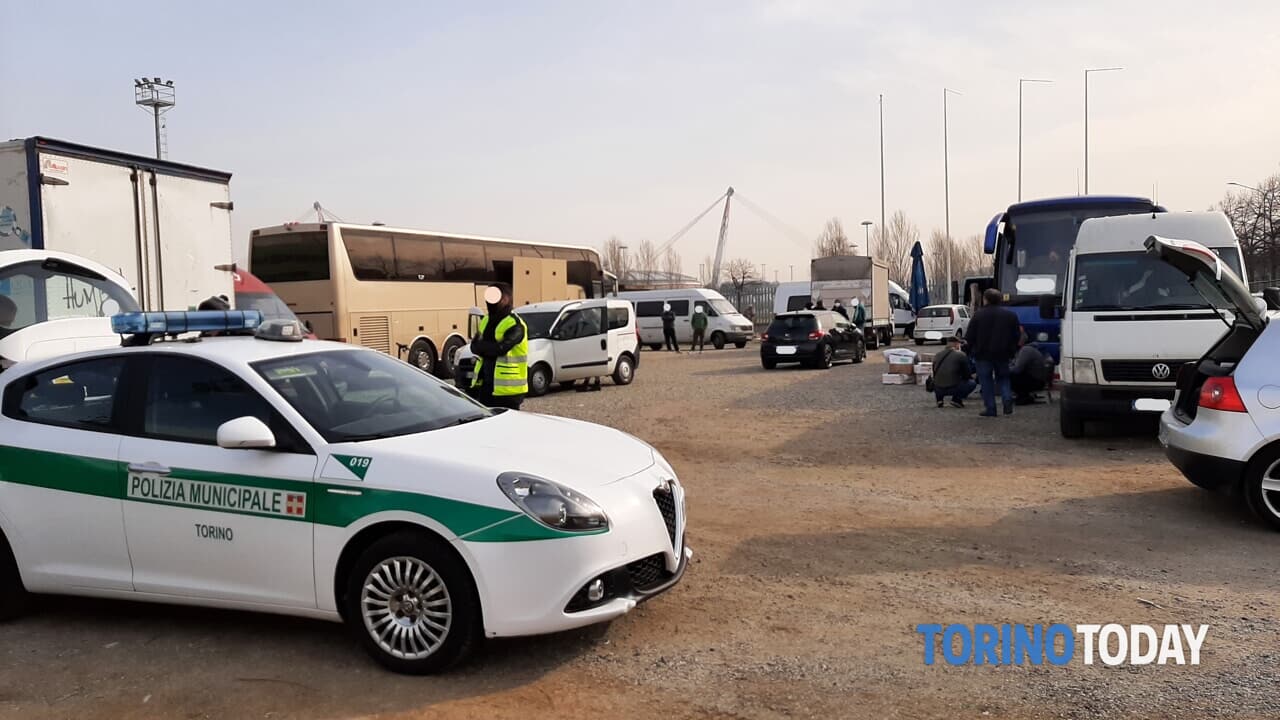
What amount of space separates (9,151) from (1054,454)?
11.5 m

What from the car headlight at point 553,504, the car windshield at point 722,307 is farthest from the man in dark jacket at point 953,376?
the car windshield at point 722,307

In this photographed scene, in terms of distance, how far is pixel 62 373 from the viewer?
5441 mm

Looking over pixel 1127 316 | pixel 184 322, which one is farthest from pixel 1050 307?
pixel 184 322

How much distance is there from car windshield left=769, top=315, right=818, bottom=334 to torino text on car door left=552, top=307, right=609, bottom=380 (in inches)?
231

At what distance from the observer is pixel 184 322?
5.72 m

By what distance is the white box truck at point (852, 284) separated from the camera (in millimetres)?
33312

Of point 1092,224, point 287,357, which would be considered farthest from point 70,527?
point 1092,224

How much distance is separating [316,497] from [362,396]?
0.83 metres

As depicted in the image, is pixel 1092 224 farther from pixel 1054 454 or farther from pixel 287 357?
pixel 287 357

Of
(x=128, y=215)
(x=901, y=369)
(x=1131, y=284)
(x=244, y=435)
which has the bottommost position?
(x=901, y=369)

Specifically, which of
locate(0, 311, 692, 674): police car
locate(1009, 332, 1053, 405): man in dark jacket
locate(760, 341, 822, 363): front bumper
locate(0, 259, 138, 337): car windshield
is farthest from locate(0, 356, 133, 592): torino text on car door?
locate(760, 341, 822, 363): front bumper

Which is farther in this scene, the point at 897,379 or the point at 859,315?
the point at 859,315

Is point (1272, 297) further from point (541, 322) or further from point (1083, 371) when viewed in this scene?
point (541, 322)

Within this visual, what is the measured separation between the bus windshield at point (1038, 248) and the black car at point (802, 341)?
8.52 m
